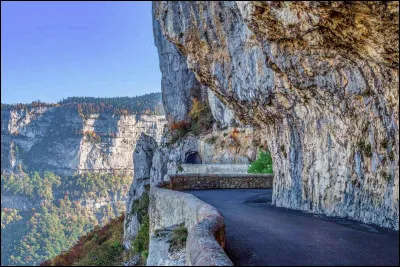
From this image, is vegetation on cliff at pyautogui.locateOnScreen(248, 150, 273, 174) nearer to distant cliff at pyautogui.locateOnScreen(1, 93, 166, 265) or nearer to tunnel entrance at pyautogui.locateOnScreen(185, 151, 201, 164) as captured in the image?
tunnel entrance at pyautogui.locateOnScreen(185, 151, 201, 164)

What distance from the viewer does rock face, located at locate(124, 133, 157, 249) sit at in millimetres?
30920

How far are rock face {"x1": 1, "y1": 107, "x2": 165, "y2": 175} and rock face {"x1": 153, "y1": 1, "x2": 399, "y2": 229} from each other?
137m

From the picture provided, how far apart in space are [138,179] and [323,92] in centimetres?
3111

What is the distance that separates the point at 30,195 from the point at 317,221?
147 metres

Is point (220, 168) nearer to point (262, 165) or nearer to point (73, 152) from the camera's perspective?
point (262, 165)

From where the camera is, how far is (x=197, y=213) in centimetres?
890

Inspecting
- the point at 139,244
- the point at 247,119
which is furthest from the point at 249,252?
the point at 139,244

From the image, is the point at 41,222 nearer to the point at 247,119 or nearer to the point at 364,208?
the point at 247,119

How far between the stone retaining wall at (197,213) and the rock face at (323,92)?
12.1 feet

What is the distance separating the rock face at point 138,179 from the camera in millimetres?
30920

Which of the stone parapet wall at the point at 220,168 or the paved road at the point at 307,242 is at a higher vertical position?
the paved road at the point at 307,242

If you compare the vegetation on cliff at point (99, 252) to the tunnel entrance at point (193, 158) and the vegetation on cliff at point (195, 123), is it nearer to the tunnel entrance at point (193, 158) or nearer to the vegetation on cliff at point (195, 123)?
the tunnel entrance at point (193, 158)

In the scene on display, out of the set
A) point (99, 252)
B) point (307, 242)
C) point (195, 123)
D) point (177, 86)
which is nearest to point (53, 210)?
point (177, 86)

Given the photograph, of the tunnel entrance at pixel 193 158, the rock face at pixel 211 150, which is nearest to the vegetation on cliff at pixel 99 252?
the rock face at pixel 211 150
